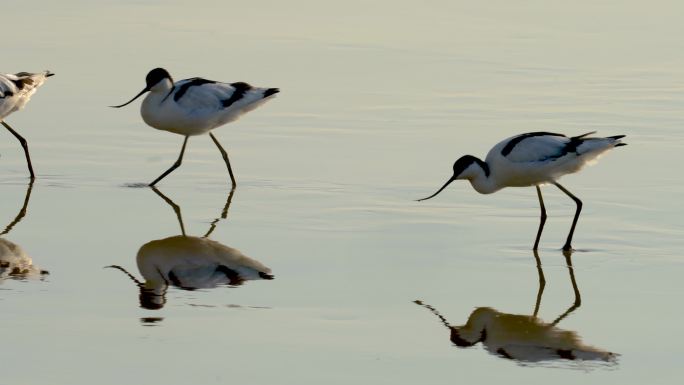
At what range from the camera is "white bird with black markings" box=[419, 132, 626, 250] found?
10516 mm

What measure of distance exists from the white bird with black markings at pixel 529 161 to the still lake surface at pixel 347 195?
1.02 ft

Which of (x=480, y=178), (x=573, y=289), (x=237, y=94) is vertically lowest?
(x=573, y=289)

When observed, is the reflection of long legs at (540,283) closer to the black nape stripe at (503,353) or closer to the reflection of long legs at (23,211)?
the black nape stripe at (503,353)

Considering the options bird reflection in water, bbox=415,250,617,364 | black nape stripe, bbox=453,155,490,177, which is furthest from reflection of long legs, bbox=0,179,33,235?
bird reflection in water, bbox=415,250,617,364

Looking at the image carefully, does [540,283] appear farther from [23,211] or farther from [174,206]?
[23,211]

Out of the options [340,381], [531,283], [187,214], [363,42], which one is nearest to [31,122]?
[187,214]

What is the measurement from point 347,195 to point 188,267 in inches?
88.0

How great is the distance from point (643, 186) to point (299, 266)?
11.0ft

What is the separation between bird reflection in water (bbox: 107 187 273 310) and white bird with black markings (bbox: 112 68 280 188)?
2.29 metres

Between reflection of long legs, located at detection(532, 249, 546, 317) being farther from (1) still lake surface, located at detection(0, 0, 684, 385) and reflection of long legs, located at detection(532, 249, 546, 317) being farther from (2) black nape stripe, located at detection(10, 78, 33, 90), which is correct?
(2) black nape stripe, located at detection(10, 78, 33, 90)

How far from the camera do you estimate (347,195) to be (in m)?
11.4

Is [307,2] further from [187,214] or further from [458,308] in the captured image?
[458,308]

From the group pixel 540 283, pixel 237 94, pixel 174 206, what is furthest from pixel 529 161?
pixel 237 94

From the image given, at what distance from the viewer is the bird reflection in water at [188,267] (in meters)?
8.89
